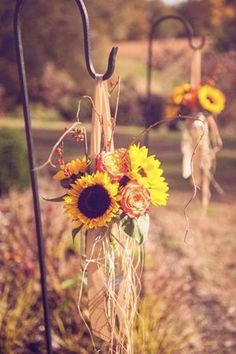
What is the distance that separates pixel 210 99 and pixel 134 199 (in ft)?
6.73

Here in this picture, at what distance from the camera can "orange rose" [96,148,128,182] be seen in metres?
2.02

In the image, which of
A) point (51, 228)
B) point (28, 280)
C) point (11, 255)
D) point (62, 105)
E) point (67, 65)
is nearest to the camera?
point (28, 280)

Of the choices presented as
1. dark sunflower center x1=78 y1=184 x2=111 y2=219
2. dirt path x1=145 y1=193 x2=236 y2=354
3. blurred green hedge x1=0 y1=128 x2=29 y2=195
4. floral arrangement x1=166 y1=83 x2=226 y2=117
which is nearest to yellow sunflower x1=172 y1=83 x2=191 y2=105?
floral arrangement x1=166 y1=83 x2=226 y2=117

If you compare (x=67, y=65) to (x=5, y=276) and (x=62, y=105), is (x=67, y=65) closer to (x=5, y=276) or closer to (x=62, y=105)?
(x=62, y=105)

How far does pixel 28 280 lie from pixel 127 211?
2.11 meters

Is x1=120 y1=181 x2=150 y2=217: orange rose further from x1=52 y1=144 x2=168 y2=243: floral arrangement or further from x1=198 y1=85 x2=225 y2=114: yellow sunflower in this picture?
x1=198 y1=85 x2=225 y2=114: yellow sunflower

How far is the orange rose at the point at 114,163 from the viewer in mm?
2025

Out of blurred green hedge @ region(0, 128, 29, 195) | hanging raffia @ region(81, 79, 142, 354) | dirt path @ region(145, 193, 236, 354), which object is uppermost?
hanging raffia @ region(81, 79, 142, 354)

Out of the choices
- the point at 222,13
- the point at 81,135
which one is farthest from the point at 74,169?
the point at 222,13

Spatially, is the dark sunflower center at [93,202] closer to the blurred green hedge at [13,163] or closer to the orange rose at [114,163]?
the orange rose at [114,163]

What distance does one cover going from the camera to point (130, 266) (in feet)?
7.09

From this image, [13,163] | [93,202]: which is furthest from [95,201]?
[13,163]

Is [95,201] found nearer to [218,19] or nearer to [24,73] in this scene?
[24,73]

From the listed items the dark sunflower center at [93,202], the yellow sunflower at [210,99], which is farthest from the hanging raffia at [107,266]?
the yellow sunflower at [210,99]
